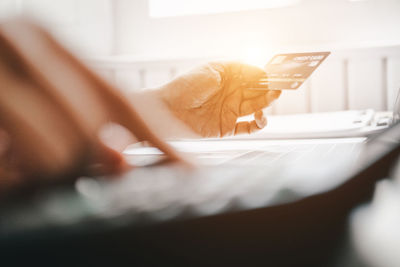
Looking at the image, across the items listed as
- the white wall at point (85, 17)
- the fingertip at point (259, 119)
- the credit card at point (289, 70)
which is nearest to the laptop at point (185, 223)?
the credit card at point (289, 70)

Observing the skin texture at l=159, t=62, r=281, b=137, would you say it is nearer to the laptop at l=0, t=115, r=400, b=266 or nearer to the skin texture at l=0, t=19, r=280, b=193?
the skin texture at l=0, t=19, r=280, b=193

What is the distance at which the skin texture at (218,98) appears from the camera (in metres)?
0.75

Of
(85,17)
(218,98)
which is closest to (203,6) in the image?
(85,17)

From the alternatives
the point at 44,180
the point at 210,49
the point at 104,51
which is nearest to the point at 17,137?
the point at 44,180

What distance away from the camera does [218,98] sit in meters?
0.83

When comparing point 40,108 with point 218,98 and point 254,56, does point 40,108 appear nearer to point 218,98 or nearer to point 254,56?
point 218,98

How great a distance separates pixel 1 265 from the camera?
0.47 ft

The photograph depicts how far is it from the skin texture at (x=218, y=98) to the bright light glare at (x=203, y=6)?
3.25ft

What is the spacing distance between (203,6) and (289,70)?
3.86 feet

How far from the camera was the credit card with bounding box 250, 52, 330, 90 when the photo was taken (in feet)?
2.25

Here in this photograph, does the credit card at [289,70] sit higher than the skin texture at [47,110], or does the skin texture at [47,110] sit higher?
the credit card at [289,70]

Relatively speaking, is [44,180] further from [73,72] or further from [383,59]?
[383,59]

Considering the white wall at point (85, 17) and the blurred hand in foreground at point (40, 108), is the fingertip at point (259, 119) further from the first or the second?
the white wall at point (85, 17)

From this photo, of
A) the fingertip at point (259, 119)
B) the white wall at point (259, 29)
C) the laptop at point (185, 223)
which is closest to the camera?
the laptop at point (185, 223)
